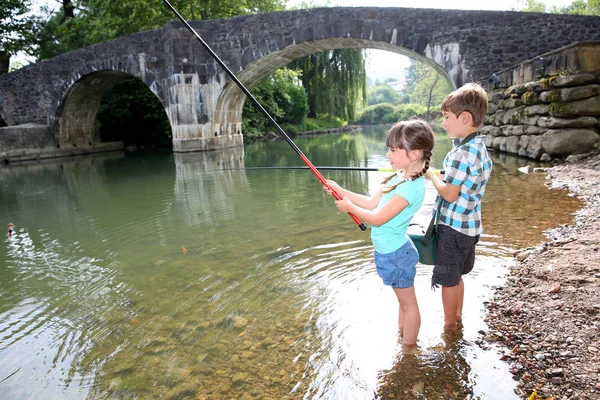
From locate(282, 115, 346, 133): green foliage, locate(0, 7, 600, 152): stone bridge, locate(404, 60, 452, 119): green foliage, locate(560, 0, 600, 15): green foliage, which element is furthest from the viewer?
locate(404, 60, 452, 119): green foliage

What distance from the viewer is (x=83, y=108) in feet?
57.6

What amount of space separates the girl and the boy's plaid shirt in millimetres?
122

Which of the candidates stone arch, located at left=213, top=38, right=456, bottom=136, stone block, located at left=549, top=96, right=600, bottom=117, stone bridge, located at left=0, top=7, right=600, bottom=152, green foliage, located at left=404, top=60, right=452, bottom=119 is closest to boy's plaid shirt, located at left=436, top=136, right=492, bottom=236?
stone block, located at left=549, top=96, right=600, bottom=117

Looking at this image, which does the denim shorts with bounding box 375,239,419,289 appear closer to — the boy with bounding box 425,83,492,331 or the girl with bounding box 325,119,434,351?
the girl with bounding box 325,119,434,351

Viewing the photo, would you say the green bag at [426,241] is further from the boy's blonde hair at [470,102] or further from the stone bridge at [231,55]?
the stone bridge at [231,55]

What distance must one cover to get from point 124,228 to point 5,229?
58.8 inches

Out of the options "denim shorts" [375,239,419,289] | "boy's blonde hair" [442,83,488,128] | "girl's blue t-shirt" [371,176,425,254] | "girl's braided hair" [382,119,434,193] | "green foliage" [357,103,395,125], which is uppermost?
"green foliage" [357,103,395,125]

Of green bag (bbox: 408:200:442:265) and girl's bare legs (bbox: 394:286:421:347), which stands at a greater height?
green bag (bbox: 408:200:442:265)

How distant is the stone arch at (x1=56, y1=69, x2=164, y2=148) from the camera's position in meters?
16.0

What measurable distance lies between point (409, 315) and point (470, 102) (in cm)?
90

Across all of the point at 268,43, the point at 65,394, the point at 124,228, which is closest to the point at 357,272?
the point at 65,394

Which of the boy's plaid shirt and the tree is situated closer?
the boy's plaid shirt

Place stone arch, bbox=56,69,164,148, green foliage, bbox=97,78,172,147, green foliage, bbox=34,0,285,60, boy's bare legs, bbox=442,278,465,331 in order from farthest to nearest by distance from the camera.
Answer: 1. green foliage, bbox=97,78,172,147
2. green foliage, bbox=34,0,285,60
3. stone arch, bbox=56,69,164,148
4. boy's bare legs, bbox=442,278,465,331

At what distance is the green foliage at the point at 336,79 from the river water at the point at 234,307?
20.4 m
